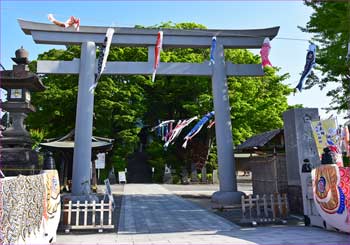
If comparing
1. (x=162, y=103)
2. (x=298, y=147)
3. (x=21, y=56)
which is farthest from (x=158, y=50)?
(x=162, y=103)

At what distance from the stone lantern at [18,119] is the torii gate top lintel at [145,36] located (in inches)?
90.9

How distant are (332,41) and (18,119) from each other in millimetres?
12618

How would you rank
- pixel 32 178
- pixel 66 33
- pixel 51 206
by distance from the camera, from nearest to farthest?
pixel 32 178, pixel 51 206, pixel 66 33

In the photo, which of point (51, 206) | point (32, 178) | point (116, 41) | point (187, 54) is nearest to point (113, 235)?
point (51, 206)

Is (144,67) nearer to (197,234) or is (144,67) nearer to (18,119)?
(18,119)

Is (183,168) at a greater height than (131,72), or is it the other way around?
(131,72)

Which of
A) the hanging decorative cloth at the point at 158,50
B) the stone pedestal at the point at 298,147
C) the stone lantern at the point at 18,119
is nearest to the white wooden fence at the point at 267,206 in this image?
the stone pedestal at the point at 298,147

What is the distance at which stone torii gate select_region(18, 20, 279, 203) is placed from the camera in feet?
44.2

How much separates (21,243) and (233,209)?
928 centimetres

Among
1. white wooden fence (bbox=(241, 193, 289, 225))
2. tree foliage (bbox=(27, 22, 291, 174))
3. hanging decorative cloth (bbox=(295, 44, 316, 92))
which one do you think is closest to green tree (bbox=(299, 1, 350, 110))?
hanging decorative cloth (bbox=(295, 44, 316, 92))

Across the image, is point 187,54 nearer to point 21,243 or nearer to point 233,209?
point 233,209

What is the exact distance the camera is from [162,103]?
112 feet

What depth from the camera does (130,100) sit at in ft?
105

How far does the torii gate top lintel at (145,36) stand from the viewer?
13805 mm
